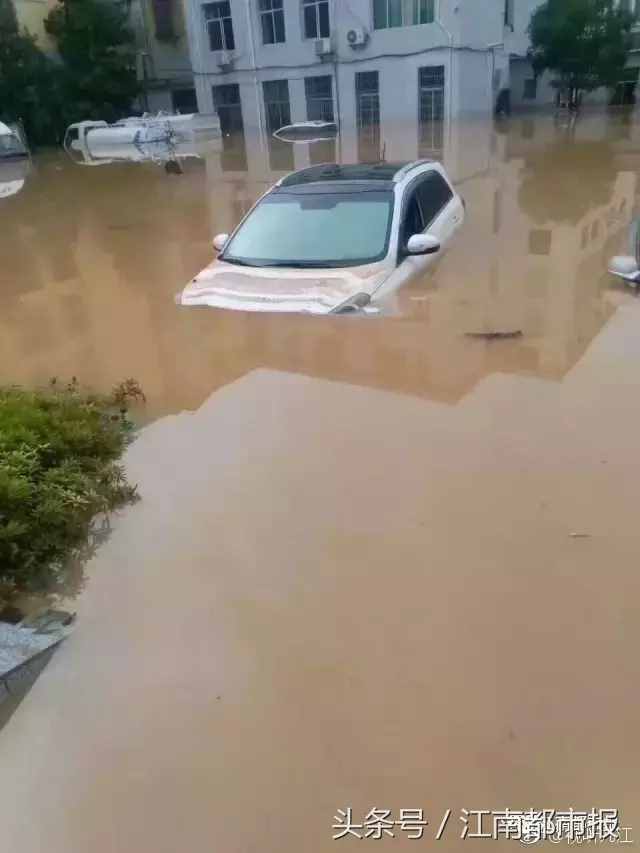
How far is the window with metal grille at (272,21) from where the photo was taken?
25766mm

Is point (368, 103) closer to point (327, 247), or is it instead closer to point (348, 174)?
point (348, 174)

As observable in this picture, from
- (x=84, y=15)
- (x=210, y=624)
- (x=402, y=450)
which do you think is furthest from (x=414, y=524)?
(x=84, y=15)

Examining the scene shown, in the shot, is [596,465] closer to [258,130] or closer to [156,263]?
[156,263]

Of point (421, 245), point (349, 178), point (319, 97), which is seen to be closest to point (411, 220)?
point (421, 245)

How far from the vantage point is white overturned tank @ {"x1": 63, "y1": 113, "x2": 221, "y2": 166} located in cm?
2095

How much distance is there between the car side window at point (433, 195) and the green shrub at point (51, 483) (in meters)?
3.79

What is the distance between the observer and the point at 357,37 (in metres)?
23.7

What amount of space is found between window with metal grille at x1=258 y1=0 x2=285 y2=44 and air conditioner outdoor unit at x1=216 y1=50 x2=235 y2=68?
148 cm

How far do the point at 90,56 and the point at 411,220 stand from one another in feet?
83.0

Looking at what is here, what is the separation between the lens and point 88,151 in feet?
75.5

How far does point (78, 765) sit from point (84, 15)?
2998 centimetres

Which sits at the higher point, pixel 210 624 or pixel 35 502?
pixel 35 502

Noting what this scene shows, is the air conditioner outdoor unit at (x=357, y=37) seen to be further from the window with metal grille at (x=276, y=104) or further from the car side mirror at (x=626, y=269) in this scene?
the car side mirror at (x=626, y=269)

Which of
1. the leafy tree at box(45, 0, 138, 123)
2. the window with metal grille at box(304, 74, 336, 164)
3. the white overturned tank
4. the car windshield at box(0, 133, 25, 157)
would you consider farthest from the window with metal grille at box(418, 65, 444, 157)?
the car windshield at box(0, 133, 25, 157)
